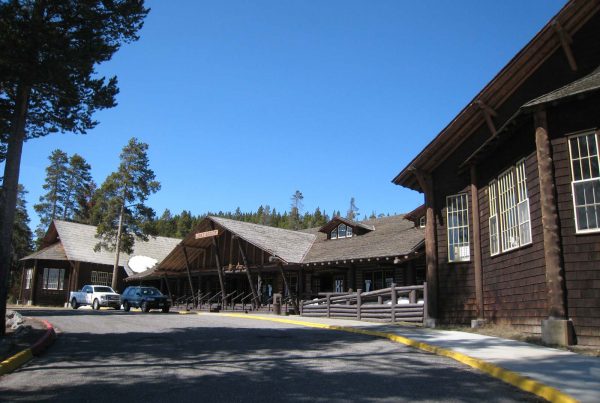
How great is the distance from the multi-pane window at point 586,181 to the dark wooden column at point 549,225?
1.50 feet

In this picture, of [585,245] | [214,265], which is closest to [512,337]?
[585,245]

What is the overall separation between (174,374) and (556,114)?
1004 cm

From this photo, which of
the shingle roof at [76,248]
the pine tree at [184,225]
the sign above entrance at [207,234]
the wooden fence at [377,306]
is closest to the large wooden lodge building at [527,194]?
the wooden fence at [377,306]

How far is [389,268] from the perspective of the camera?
27.9 metres

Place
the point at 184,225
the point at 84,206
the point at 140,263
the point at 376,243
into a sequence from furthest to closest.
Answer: the point at 184,225, the point at 84,206, the point at 140,263, the point at 376,243

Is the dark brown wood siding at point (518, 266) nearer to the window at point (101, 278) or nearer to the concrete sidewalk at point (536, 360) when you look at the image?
the concrete sidewalk at point (536, 360)

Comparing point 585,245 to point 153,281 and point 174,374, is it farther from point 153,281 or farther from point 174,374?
point 153,281

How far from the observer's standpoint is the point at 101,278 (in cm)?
5009

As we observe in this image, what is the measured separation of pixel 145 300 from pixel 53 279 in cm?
2082

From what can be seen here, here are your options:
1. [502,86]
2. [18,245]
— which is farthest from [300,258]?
[18,245]

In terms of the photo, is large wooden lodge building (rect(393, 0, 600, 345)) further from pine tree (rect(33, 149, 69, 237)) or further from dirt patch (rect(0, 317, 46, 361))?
pine tree (rect(33, 149, 69, 237))

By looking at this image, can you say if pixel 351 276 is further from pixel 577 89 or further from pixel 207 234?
pixel 577 89

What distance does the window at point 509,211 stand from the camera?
517 inches

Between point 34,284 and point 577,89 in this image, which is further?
point 34,284
